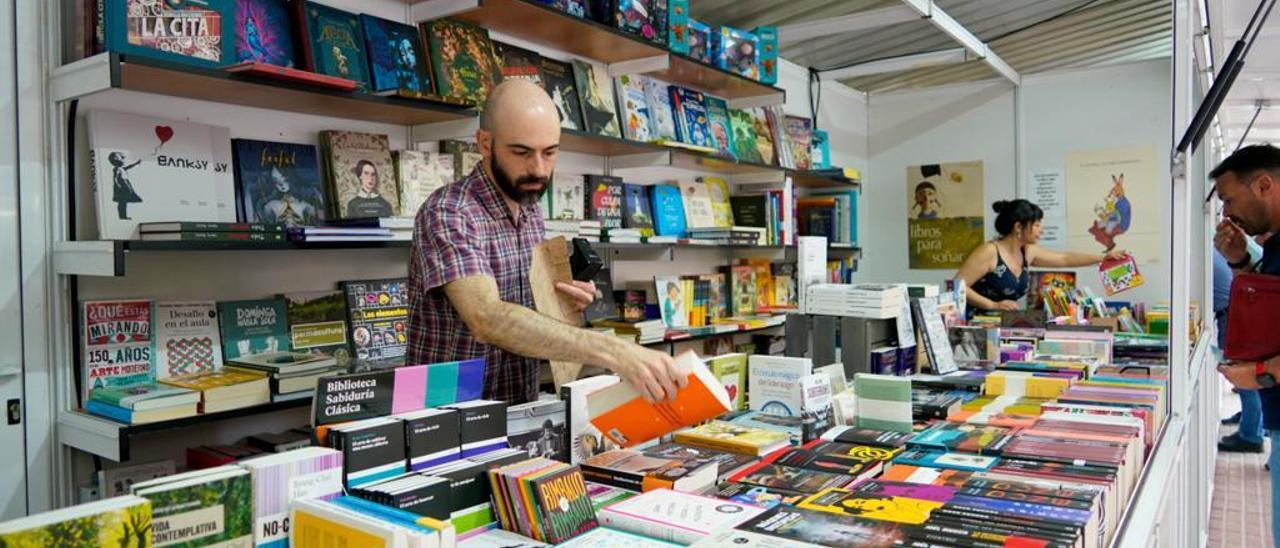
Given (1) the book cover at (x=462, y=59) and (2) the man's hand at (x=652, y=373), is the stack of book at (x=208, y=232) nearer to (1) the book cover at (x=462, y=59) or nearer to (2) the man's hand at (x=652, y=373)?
(1) the book cover at (x=462, y=59)

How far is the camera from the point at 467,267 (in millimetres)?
2076

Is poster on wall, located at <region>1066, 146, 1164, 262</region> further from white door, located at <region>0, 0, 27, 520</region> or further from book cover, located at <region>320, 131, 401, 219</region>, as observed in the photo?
white door, located at <region>0, 0, 27, 520</region>

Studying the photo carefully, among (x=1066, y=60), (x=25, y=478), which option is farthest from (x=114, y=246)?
(x=1066, y=60)

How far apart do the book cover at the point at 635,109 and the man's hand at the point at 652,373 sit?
8.69 feet

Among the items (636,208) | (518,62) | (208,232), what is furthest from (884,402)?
(636,208)

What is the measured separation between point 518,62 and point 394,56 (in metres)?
0.72

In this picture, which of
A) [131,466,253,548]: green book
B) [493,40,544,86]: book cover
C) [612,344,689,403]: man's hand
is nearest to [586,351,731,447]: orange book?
[612,344,689,403]: man's hand

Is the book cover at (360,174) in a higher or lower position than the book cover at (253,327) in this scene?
higher

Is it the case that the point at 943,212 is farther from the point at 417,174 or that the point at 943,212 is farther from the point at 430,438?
the point at 430,438

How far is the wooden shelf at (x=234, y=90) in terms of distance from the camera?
219 centimetres

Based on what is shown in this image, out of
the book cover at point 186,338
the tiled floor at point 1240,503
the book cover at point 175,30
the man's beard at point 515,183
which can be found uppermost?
the book cover at point 175,30

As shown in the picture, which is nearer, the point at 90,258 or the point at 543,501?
the point at 543,501

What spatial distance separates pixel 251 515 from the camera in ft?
3.88

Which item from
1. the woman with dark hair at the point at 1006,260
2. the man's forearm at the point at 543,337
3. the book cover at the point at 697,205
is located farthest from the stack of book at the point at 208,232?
the woman with dark hair at the point at 1006,260
